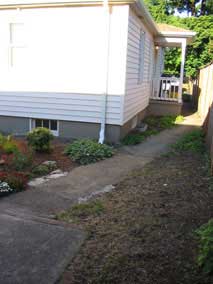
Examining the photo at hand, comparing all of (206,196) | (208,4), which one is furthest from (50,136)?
(208,4)

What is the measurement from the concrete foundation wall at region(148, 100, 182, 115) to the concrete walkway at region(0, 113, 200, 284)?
298 inches

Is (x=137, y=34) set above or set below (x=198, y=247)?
above

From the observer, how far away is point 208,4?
27.1 m

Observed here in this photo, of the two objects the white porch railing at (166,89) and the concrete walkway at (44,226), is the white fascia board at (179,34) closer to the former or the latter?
the white porch railing at (166,89)

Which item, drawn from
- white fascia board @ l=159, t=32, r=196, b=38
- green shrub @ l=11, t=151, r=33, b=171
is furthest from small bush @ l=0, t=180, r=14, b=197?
white fascia board @ l=159, t=32, r=196, b=38

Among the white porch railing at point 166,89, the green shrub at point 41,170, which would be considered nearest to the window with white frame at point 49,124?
the green shrub at point 41,170

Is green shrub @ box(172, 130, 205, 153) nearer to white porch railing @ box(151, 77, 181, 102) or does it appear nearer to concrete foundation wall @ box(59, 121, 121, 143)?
concrete foundation wall @ box(59, 121, 121, 143)

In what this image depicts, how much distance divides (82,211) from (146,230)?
3.15 feet

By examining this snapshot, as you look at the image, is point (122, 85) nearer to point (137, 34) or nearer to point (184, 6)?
point (137, 34)

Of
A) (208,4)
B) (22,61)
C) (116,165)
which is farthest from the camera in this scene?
(208,4)

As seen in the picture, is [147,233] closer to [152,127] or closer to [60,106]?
[60,106]

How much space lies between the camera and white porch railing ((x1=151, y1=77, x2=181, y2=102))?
14.5 metres

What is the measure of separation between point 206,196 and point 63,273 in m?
2.58

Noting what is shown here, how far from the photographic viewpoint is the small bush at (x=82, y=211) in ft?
13.2
